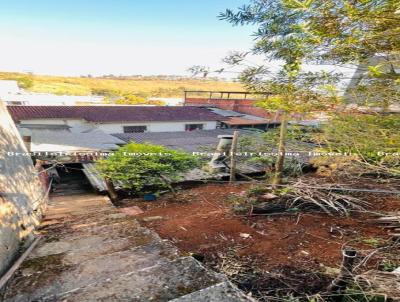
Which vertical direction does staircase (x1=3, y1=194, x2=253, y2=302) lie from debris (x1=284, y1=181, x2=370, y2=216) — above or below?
above

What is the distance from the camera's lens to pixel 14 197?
3.88m

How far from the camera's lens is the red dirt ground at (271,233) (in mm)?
4008

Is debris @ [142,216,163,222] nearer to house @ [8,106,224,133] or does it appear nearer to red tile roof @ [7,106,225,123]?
house @ [8,106,224,133]

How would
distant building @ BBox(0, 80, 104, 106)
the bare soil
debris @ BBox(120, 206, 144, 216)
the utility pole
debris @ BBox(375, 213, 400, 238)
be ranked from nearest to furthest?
1. the bare soil
2. debris @ BBox(375, 213, 400, 238)
3. debris @ BBox(120, 206, 144, 216)
4. the utility pole
5. distant building @ BBox(0, 80, 104, 106)

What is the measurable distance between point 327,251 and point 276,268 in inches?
41.9

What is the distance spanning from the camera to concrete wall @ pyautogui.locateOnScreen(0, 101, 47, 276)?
316cm

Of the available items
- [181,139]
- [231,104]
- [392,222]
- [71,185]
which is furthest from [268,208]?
[231,104]

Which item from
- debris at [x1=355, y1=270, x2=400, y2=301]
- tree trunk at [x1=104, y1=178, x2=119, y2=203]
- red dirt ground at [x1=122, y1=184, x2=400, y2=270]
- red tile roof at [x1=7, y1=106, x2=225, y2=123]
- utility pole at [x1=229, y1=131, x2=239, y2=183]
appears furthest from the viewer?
red tile roof at [x1=7, y1=106, x2=225, y2=123]

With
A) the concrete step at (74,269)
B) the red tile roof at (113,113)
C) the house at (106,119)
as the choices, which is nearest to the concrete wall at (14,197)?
the concrete step at (74,269)

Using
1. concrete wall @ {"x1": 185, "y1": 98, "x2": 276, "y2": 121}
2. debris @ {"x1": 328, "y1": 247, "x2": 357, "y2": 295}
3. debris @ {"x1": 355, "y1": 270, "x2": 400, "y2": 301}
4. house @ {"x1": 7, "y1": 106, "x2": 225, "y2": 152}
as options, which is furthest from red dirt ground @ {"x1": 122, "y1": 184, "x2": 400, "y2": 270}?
concrete wall @ {"x1": 185, "y1": 98, "x2": 276, "y2": 121}

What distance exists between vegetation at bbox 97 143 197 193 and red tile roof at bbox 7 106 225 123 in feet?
45.1

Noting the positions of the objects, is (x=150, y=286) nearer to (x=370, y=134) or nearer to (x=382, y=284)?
(x=382, y=284)

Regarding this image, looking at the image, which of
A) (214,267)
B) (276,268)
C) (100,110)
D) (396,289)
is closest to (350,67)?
(396,289)

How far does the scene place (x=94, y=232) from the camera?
165 inches
